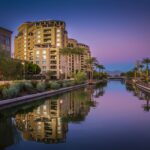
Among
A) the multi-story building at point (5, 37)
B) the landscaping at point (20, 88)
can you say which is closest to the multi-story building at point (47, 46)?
the multi-story building at point (5, 37)

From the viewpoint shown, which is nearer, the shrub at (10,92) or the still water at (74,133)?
the still water at (74,133)

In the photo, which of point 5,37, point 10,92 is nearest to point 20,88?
point 10,92

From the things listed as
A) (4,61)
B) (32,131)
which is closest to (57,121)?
(32,131)

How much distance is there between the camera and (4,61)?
42906 millimetres

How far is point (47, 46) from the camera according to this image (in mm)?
111438

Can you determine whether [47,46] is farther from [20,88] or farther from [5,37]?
[20,88]

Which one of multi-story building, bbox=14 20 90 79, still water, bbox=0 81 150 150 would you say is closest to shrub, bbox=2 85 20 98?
still water, bbox=0 81 150 150

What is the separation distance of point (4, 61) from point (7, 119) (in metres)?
28.6

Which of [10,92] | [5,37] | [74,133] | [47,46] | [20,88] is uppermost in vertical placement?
[5,37]

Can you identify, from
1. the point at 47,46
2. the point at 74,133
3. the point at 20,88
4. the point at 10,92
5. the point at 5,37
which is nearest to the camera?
the point at 74,133

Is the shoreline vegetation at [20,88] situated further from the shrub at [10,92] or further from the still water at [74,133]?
the still water at [74,133]

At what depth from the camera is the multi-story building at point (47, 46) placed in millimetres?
110188

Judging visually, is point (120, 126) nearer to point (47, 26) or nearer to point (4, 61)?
point (4, 61)

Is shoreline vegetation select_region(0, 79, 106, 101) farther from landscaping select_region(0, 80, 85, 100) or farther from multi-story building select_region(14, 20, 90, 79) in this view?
multi-story building select_region(14, 20, 90, 79)
